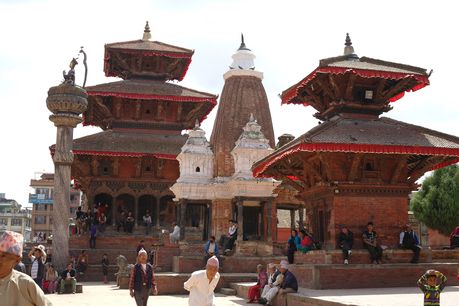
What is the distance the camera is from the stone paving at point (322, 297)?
1140 cm

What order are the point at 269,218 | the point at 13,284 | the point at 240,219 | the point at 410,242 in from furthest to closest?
the point at 269,218 < the point at 240,219 < the point at 410,242 < the point at 13,284

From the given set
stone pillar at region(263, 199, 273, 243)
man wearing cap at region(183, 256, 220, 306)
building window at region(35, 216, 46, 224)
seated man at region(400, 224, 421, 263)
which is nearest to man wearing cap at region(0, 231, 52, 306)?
man wearing cap at region(183, 256, 220, 306)

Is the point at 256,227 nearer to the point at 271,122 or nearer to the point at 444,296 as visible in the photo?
the point at 271,122

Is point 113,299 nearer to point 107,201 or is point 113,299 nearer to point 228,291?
point 228,291

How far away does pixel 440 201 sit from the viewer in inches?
1644

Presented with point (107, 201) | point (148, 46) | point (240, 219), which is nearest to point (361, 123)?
point (240, 219)

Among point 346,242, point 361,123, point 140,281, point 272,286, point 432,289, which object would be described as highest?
point 361,123

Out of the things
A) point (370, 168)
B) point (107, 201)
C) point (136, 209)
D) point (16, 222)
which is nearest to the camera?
point (370, 168)

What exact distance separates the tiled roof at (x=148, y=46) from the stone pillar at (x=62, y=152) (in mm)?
11489

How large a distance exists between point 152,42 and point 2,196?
362 feet

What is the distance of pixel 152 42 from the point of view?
34875 mm

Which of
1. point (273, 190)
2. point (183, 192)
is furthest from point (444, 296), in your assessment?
point (183, 192)

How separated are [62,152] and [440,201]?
29365 millimetres

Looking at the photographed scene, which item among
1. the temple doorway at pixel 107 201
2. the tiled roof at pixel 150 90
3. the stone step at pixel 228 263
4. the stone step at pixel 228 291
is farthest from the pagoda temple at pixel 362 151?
the tiled roof at pixel 150 90
